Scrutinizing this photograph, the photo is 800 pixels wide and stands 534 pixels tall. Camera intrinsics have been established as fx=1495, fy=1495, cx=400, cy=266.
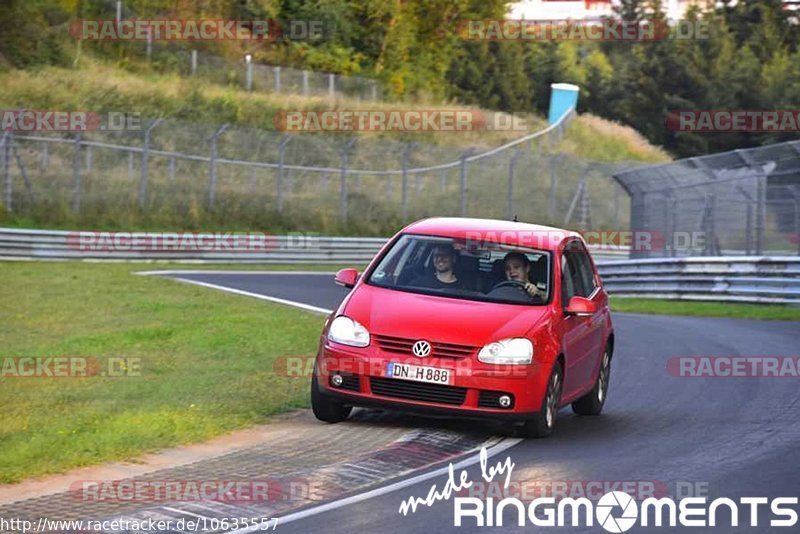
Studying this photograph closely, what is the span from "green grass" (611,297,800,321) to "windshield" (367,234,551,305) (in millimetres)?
13042

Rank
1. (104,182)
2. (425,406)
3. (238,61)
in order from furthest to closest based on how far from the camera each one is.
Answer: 1. (238,61)
2. (104,182)
3. (425,406)

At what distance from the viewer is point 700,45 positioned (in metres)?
82.7

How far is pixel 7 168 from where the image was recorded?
35.3 metres

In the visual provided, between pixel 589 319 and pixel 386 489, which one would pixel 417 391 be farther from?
pixel 589 319

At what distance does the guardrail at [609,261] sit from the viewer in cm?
2623

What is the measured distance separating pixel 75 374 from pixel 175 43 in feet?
157

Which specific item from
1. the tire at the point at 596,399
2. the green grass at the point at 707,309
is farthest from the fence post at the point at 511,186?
the tire at the point at 596,399

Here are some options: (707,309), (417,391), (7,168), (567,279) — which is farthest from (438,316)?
(7,168)

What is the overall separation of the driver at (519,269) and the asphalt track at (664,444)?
1.15m

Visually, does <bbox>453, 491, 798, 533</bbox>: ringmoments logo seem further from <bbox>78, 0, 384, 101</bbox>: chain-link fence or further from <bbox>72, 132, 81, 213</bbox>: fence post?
<bbox>78, 0, 384, 101</bbox>: chain-link fence

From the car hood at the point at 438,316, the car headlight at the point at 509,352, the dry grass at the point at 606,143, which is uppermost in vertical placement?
the car hood at the point at 438,316

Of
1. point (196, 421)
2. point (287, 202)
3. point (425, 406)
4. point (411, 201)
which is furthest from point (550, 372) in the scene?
point (411, 201)

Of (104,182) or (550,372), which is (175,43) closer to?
(104,182)

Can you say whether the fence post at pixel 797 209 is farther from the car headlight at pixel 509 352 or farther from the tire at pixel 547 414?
the car headlight at pixel 509 352
